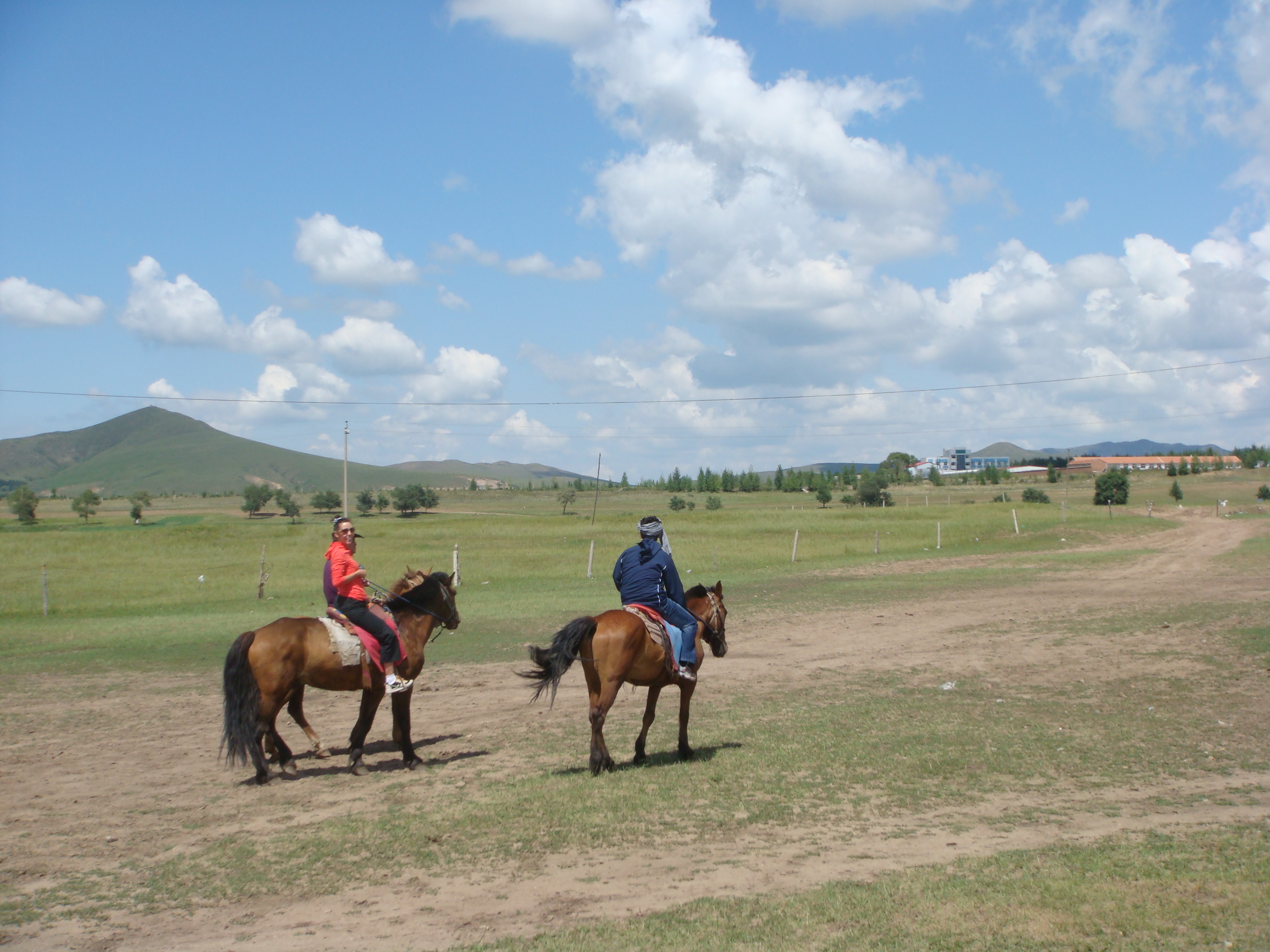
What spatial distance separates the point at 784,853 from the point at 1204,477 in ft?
372

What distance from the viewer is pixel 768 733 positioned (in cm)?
1061

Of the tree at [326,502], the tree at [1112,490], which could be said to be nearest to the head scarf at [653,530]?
the tree at [1112,490]

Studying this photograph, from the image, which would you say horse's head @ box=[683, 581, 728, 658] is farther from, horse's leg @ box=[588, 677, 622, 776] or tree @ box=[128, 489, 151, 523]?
tree @ box=[128, 489, 151, 523]

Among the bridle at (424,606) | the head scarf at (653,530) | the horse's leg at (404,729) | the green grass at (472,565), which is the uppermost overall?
the head scarf at (653,530)

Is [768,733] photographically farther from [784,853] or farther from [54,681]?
[54,681]

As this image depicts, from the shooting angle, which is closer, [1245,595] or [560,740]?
[560,740]

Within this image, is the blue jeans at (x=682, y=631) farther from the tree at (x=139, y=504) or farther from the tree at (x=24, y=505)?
the tree at (x=139, y=504)

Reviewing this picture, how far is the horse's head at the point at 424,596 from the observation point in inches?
397

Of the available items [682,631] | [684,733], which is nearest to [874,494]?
[682,631]

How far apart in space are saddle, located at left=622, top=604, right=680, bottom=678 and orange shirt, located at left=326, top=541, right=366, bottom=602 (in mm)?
2928

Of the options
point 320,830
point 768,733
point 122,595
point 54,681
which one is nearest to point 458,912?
point 320,830

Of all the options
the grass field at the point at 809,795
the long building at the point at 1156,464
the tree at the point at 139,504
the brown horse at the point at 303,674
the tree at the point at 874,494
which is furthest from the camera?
the long building at the point at 1156,464

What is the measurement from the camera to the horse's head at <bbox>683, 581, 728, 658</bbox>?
33.5 ft

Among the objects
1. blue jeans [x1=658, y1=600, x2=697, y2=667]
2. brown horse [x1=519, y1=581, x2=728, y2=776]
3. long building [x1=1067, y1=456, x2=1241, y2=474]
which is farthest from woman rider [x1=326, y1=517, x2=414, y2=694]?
long building [x1=1067, y1=456, x2=1241, y2=474]
